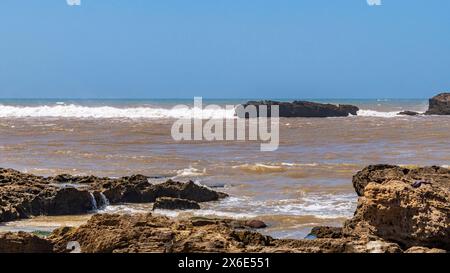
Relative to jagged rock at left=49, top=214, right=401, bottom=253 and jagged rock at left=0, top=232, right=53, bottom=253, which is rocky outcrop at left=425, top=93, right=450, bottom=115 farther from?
jagged rock at left=0, top=232, right=53, bottom=253

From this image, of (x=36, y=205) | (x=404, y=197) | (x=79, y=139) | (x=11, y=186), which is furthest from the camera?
(x=79, y=139)

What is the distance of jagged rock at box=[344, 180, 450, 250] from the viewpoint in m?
7.33

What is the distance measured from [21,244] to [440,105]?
3314 inches

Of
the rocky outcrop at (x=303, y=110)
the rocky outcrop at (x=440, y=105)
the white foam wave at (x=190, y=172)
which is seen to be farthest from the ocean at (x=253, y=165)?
the rocky outcrop at (x=440, y=105)

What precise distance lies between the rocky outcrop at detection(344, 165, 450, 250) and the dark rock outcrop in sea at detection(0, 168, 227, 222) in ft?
26.0

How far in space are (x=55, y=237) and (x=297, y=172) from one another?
1511 cm

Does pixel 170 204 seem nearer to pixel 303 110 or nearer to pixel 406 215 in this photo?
pixel 406 215

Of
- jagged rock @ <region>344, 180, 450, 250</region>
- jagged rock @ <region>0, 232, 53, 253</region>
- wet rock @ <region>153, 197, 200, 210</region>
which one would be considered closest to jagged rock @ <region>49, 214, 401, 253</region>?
jagged rock @ <region>0, 232, 53, 253</region>

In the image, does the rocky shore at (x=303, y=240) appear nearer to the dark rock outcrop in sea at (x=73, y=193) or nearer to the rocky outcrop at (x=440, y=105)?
the dark rock outcrop in sea at (x=73, y=193)

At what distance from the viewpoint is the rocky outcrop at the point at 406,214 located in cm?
733

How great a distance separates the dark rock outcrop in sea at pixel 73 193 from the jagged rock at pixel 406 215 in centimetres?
794

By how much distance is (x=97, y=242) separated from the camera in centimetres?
682
